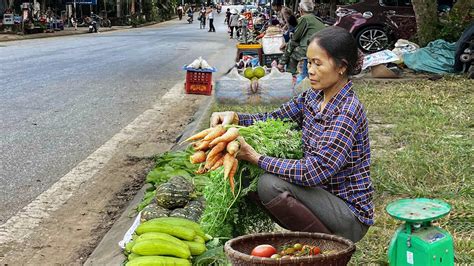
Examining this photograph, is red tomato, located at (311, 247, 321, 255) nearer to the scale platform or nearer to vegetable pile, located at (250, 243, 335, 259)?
vegetable pile, located at (250, 243, 335, 259)

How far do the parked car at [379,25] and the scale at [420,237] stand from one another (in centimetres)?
1603

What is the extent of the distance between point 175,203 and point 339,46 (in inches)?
73.6

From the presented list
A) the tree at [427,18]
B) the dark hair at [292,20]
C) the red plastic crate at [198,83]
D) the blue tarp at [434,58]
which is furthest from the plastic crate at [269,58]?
the tree at [427,18]

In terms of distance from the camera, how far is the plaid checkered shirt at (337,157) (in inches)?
142

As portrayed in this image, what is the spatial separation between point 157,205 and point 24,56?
1726cm

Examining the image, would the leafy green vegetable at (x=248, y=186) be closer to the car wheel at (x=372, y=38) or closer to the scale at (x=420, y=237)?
the scale at (x=420, y=237)

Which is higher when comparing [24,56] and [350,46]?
[350,46]

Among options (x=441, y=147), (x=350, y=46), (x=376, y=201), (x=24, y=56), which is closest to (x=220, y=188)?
(x=350, y=46)

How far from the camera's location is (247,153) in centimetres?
374

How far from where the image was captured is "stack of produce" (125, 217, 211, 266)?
161 inches

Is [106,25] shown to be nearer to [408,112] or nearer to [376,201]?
[408,112]

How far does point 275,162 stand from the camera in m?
3.72

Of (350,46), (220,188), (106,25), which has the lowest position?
(106,25)

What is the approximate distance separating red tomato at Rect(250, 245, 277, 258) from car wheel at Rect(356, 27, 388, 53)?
16.0 meters
